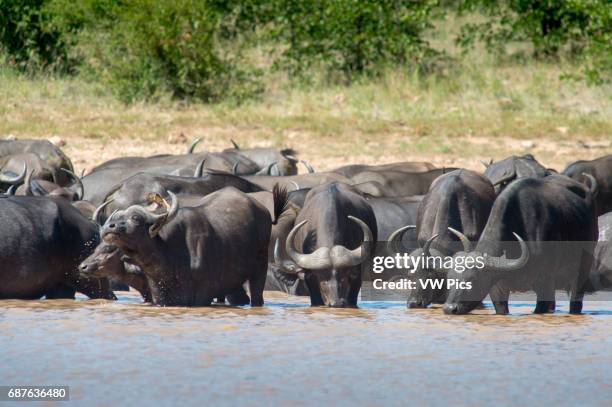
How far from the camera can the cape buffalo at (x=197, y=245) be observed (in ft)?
34.9

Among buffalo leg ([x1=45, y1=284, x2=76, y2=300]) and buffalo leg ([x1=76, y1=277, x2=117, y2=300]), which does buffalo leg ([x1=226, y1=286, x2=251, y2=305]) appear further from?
buffalo leg ([x1=45, y1=284, x2=76, y2=300])

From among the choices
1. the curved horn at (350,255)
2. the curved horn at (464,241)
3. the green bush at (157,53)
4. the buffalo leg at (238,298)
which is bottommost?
the buffalo leg at (238,298)

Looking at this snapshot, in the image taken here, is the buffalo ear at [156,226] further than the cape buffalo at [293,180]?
No

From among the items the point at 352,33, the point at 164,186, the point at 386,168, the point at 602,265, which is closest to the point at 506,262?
the point at 602,265

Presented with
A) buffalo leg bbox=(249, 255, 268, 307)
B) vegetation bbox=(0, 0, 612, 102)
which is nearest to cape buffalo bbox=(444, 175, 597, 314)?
buffalo leg bbox=(249, 255, 268, 307)

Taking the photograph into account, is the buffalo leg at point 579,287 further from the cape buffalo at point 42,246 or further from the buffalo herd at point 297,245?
the cape buffalo at point 42,246

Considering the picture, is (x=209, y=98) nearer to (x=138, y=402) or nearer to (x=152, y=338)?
(x=152, y=338)

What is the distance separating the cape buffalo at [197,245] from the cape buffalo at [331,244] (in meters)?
0.37

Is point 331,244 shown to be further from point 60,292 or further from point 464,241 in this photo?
point 60,292

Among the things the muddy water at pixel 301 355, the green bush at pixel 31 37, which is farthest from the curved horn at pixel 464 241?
the green bush at pixel 31 37

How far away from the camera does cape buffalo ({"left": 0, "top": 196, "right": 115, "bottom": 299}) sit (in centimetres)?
1075

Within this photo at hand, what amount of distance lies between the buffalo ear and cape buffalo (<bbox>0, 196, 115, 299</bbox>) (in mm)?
748

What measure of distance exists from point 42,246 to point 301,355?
279cm

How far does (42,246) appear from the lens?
10.8 m
